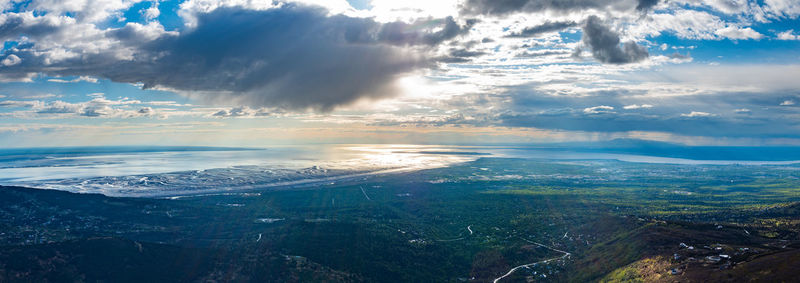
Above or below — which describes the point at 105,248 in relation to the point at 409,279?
above

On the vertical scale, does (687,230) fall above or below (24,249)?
below

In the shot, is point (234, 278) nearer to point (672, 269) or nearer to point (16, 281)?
point (16, 281)

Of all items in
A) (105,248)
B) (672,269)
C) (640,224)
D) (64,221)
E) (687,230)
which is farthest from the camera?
(64,221)

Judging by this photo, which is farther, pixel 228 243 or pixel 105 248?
pixel 228 243

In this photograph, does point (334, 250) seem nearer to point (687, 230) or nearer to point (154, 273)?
point (154, 273)

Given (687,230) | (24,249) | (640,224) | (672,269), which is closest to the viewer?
(672,269)

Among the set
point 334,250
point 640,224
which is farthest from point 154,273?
point 640,224

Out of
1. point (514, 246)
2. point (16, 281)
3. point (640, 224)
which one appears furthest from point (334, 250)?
point (640, 224)

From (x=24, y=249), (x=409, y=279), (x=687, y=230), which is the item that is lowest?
(x=409, y=279)

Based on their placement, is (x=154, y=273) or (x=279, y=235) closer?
(x=154, y=273)

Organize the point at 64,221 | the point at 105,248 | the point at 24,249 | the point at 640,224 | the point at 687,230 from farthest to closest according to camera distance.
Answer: the point at 64,221, the point at 640,224, the point at 687,230, the point at 105,248, the point at 24,249
